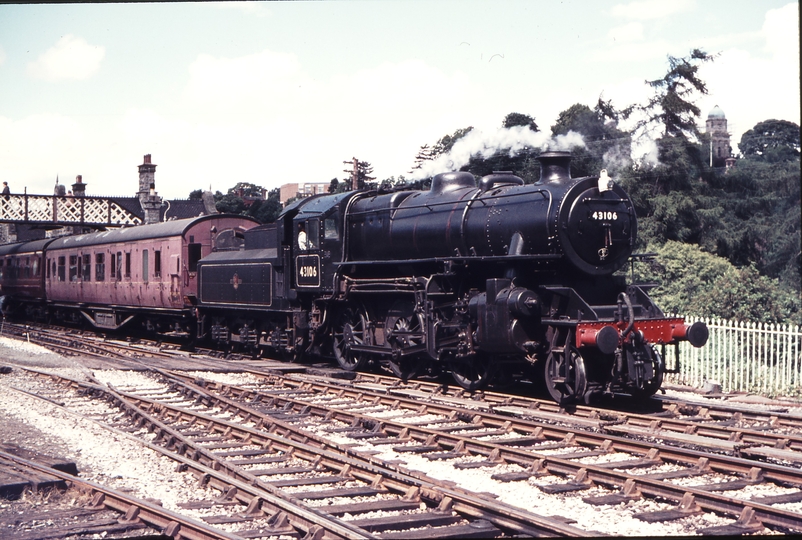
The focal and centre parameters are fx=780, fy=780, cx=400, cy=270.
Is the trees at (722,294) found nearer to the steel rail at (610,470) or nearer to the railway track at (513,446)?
the railway track at (513,446)

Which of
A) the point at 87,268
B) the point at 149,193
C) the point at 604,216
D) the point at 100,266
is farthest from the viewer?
the point at 149,193

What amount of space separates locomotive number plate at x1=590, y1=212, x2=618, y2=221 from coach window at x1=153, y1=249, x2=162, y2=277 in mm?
12745

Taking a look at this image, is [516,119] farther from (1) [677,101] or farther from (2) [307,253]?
(2) [307,253]

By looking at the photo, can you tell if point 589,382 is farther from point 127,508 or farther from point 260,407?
point 127,508

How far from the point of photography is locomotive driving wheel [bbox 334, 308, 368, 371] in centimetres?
1388

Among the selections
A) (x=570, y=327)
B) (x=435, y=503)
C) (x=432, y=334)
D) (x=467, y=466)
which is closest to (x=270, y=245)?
(x=432, y=334)

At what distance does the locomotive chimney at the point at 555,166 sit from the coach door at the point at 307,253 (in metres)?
5.05

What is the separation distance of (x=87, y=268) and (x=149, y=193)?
10.3 meters

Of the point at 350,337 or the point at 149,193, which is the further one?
the point at 149,193

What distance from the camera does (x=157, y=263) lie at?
65.5 ft

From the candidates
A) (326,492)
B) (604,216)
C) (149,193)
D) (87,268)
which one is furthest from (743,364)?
(149,193)

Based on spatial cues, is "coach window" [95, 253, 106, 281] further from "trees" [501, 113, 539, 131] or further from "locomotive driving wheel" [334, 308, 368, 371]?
"trees" [501, 113, 539, 131]

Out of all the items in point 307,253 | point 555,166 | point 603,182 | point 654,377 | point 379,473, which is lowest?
point 379,473

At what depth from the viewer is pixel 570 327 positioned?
9.64 meters
